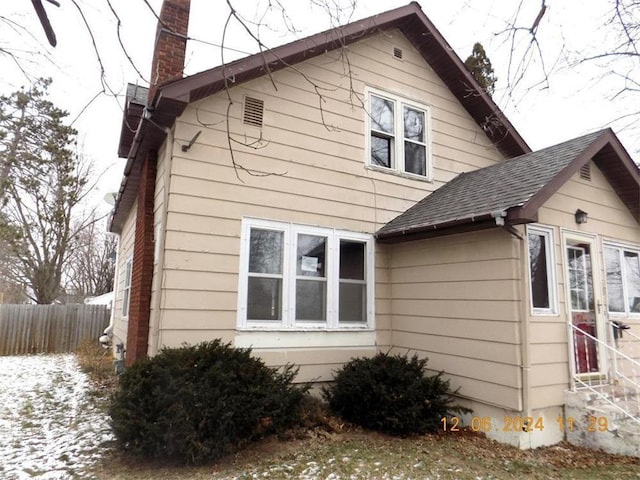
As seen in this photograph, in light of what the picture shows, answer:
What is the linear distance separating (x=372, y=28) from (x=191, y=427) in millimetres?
7242

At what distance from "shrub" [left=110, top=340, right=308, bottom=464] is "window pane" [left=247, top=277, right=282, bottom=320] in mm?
1164

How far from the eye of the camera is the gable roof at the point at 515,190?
210 inches

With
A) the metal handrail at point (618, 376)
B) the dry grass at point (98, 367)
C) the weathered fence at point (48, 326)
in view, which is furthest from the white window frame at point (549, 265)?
the weathered fence at point (48, 326)

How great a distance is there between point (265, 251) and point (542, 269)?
400 cm

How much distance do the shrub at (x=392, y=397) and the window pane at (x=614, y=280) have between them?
10.3ft

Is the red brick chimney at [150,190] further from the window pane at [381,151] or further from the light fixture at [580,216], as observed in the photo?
the light fixture at [580,216]

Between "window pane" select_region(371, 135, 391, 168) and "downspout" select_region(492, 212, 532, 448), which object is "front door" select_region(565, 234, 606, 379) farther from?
"window pane" select_region(371, 135, 391, 168)

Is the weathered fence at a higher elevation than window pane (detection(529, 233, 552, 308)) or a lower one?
lower

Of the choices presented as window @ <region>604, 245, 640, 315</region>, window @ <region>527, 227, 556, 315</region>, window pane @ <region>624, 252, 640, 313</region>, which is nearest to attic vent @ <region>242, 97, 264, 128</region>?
window @ <region>527, 227, 556, 315</region>

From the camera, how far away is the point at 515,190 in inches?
227

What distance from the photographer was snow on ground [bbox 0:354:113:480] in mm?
4293

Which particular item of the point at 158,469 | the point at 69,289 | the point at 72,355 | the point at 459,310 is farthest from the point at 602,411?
the point at 69,289

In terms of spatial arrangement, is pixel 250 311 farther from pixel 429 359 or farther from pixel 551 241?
pixel 551 241

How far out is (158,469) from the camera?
4.27 metres
